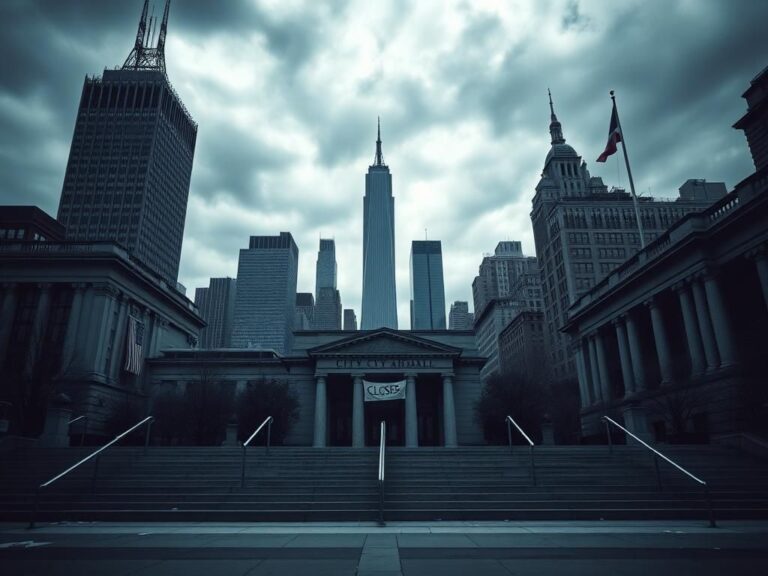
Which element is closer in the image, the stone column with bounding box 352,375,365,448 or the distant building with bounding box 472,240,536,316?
the stone column with bounding box 352,375,365,448

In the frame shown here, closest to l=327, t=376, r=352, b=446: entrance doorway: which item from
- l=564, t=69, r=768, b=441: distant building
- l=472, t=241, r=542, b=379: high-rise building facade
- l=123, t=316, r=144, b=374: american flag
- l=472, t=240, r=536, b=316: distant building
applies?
l=123, t=316, r=144, b=374: american flag

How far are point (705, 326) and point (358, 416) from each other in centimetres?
2609

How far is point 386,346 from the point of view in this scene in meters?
41.6

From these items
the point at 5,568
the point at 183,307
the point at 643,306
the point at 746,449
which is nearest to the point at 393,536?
the point at 5,568

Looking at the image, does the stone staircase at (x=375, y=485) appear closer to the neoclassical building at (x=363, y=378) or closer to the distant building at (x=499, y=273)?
the neoclassical building at (x=363, y=378)

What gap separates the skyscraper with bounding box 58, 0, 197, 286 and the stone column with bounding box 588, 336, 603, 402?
90388mm

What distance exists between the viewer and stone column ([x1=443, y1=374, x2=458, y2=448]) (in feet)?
129

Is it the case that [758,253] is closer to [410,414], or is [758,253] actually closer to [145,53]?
[410,414]

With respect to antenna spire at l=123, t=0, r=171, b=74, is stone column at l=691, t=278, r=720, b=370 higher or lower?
lower

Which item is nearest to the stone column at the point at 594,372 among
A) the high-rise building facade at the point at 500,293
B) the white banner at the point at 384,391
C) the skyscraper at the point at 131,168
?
the white banner at the point at 384,391

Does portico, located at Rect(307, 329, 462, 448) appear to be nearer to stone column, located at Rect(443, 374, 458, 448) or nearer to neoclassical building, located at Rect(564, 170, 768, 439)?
stone column, located at Rect(443, 374, 458, 448)

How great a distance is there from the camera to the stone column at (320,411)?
39.4 meters

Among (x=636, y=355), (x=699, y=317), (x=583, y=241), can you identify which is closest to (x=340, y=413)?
(x=636, y=355)

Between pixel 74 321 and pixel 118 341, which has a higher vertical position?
pixel 74 321
